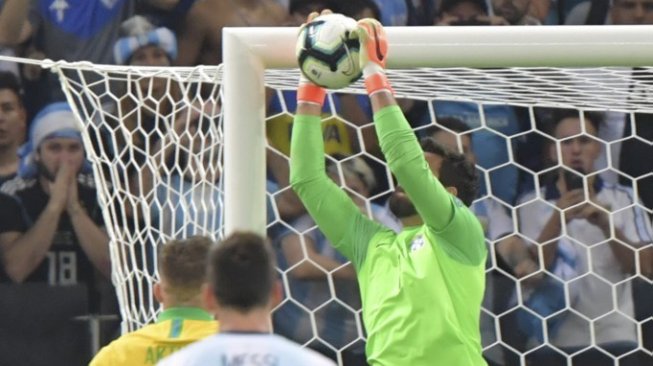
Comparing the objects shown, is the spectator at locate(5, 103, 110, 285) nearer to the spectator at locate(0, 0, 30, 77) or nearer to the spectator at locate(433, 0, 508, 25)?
the spectator at locate(0, 0, 30, 77)

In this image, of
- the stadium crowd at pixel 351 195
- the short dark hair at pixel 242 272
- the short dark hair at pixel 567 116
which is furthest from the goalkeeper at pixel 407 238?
the short dark hair at pixel 567 116

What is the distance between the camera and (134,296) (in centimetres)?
434

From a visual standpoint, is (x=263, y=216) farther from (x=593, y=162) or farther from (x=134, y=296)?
(x=593, y=162)

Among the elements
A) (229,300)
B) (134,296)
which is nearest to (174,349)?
(229,300)

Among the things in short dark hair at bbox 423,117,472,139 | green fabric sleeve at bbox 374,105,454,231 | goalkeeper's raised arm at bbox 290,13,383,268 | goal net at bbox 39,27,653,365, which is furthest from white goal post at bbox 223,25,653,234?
short dark hair at bbox 423,117,472,139

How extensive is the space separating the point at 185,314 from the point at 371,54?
0.77 meters

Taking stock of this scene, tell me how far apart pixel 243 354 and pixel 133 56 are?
3.20 m

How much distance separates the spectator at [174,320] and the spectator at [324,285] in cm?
190

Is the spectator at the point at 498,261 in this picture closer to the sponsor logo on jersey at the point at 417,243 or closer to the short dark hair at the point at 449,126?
the short dark hair at the point at 449,126

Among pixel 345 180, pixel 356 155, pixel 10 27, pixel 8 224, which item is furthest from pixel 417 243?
pixel 10 27

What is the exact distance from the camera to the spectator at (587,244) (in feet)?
16.1

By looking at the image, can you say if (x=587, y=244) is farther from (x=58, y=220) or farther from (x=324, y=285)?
(x=58, y=220)

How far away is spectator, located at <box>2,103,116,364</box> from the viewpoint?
504 cm

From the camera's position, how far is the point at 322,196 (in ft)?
11.1
